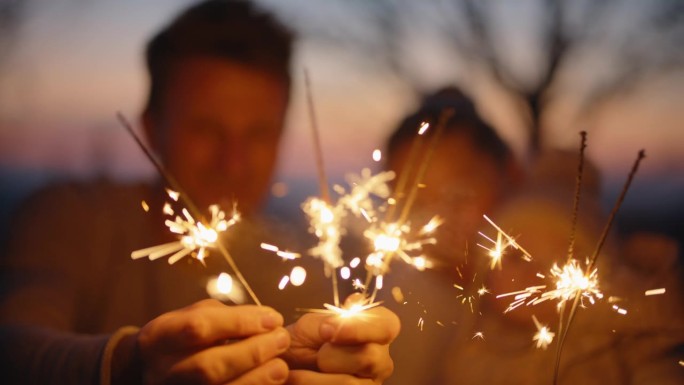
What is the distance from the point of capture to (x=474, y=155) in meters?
1.80

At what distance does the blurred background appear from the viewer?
158cm

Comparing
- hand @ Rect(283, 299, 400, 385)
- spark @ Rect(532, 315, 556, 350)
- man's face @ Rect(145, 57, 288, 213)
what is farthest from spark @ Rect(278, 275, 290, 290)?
spark @ Rect(532, 315, 556, 350)

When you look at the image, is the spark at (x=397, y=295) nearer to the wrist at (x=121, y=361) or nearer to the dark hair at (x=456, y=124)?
the dark hair at (x=456, y=124)

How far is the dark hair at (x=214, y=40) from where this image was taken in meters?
1.59

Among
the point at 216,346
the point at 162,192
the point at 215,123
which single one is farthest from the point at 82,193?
the point at 216,346

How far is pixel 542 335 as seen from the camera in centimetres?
156

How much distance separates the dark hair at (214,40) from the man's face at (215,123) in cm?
3

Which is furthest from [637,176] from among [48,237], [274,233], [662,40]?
[48,237]

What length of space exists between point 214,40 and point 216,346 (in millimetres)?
1025

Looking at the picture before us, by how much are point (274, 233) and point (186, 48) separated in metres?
0.65

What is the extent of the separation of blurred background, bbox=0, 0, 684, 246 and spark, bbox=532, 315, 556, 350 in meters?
0.48

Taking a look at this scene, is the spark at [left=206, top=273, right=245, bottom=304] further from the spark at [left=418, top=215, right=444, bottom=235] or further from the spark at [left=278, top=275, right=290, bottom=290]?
the spark at [left=418, top=215, right=444, bottom=235]

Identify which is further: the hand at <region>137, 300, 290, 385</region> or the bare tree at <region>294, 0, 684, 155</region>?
the bare tree at <region>294, 0, 684, 155</region>

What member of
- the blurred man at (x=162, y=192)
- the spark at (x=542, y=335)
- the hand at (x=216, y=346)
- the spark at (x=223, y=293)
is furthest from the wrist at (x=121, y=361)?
the spark at (x=542, y=335)
